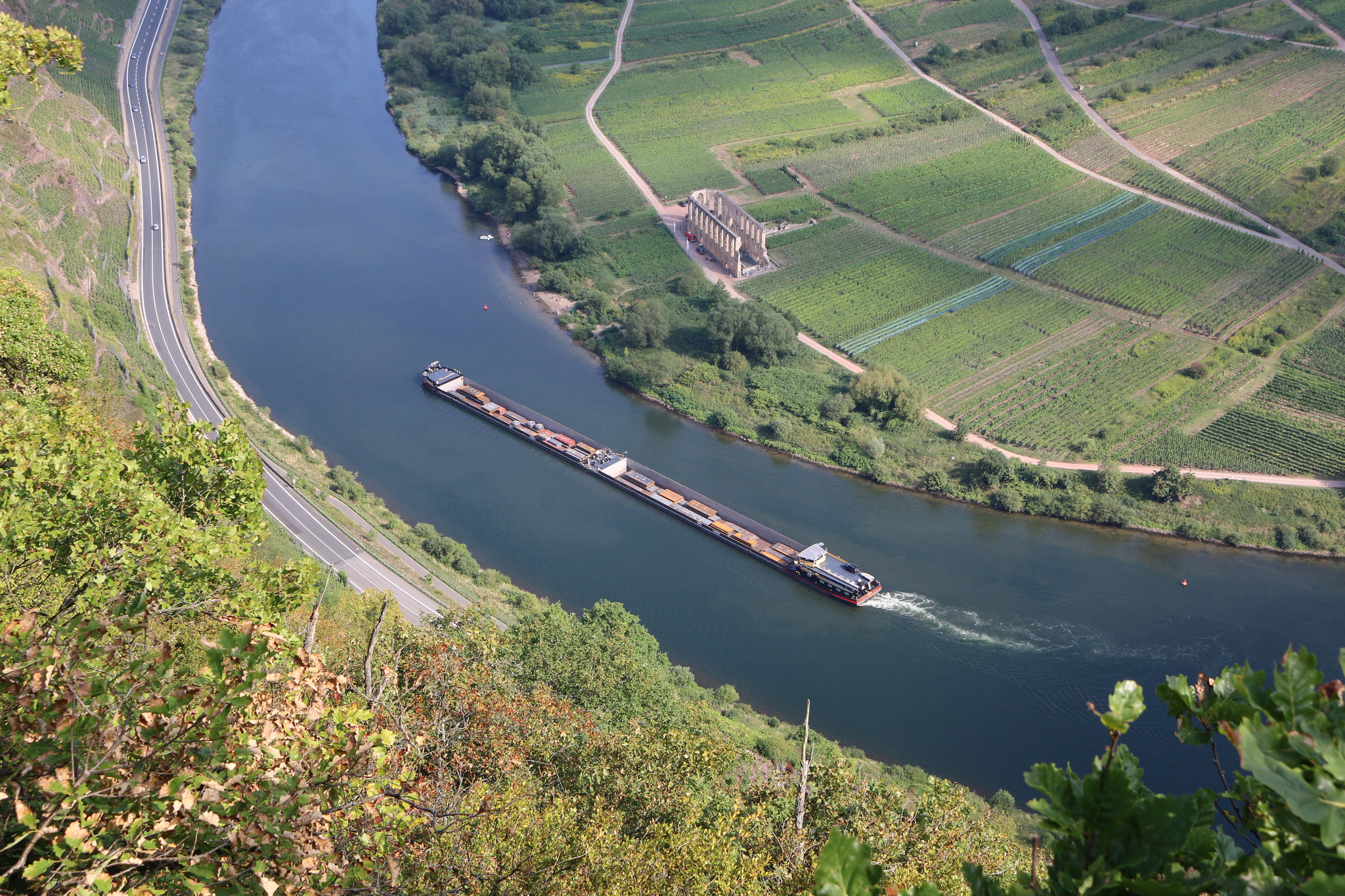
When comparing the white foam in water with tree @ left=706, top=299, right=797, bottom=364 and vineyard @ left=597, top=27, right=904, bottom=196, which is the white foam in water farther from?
vineyard @ left=597, top=27, right=904, bottom=196

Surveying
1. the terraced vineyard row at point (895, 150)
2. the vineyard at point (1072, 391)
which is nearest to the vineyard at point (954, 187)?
the terraced vineyard row at point (895, 150)

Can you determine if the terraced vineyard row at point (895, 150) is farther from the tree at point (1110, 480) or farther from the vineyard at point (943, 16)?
the tree at point (1110, 480)

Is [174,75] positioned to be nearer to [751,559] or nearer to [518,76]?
[518,76]

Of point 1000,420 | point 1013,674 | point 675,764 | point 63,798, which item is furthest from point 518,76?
point 63,798

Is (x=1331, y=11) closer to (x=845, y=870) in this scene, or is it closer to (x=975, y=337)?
(x=975, y=337)

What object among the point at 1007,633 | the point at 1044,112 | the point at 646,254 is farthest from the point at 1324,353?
the point at 646,254
